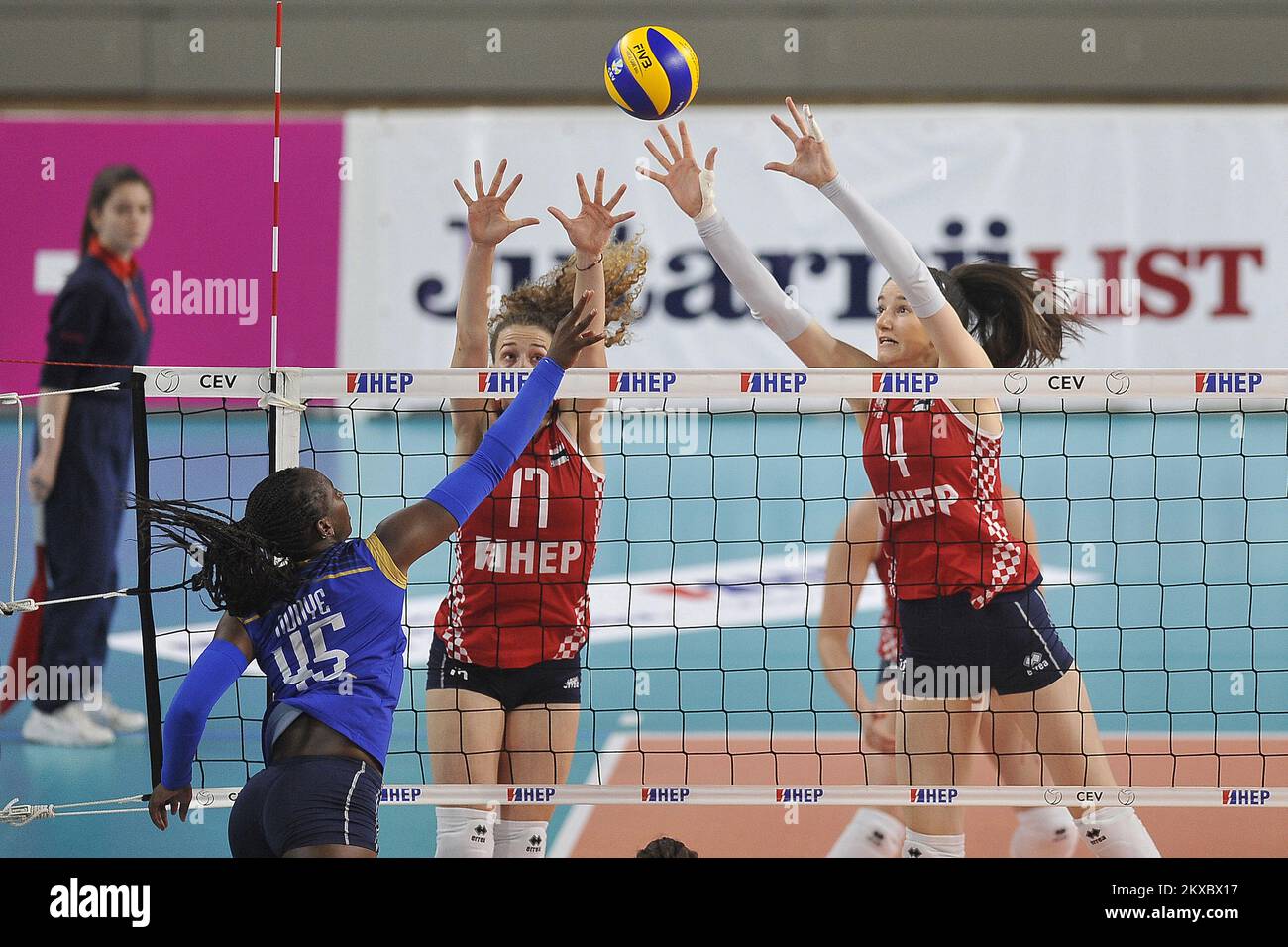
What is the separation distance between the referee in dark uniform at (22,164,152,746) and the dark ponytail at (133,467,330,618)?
3283mm

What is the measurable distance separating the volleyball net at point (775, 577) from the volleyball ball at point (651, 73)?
1142 mm

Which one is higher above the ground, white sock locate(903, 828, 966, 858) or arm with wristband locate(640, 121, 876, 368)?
arm with wristband locate(640, 121, 876, 368)

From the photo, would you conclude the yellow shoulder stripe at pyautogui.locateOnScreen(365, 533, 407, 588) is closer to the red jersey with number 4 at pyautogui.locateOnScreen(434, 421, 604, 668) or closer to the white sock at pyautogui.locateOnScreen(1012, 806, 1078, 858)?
the red jersey with number 4 at pyautogui.locateOnScreen(434, 421, 604, 668)

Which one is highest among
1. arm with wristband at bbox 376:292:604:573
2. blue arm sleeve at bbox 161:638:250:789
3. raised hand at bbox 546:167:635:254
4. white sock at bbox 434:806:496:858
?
raised hand at bbox 546:167:635:254

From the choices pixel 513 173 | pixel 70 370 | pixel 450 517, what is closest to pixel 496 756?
pixel 450 517

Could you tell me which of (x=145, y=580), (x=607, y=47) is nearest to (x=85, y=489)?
(x=145, y=580)

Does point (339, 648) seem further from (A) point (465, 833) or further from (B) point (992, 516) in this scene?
(B) point (992, 516)

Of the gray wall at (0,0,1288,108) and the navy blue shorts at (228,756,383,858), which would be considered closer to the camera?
the navy blue shorts at (228,756,383,858)

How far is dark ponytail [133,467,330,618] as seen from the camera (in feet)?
9.11

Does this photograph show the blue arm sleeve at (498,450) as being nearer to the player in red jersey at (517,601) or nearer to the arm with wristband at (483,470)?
the arm with wristband at (483,470)

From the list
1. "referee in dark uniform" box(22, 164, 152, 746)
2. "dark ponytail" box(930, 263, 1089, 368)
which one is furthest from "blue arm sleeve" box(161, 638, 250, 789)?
"referee in dark uniform" box(22, 164, 152, 746)

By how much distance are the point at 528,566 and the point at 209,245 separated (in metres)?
6.96

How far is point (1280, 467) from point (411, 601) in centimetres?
664

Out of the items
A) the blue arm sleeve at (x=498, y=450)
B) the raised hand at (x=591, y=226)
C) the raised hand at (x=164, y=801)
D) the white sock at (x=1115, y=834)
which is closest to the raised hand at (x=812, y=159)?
the raised hand at (x=591, y=226)
